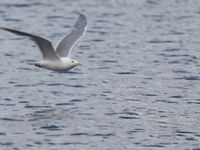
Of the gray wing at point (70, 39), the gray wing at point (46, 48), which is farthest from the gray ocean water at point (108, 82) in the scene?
the gray wing at point (46, 48)

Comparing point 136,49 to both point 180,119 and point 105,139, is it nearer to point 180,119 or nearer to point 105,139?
point 180,119

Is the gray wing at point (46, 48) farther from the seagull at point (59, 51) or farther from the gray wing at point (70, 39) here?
the gray wing at point (70, 39)

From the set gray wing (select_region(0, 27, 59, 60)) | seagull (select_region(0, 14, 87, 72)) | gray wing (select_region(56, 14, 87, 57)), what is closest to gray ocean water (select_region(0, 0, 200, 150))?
seagull (select_region(0, 14, 87, 72))

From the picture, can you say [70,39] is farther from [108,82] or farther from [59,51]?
[108,82]

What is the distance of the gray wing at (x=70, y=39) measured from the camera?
2350 centimetres

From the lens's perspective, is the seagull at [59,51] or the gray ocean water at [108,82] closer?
the gray ocean water at [108,82]

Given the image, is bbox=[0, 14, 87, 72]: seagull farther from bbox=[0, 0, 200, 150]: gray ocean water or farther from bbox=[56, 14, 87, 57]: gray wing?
bbox=[0, 0, 200, 150]: gray ocean water

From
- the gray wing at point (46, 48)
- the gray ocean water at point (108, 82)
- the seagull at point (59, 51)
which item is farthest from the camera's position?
the seagull at point (59, 51)

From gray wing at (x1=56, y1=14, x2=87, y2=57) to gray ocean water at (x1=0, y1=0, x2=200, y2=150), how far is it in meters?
1.20

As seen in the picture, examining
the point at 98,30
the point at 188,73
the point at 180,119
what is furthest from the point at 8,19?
the point at 180,119

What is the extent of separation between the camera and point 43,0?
39031mm

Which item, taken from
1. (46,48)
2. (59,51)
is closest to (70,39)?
(59,51)

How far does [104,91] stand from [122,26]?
997cm

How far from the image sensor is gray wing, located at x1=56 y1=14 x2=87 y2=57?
23500 mm
